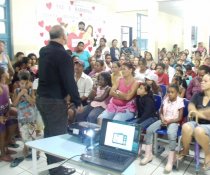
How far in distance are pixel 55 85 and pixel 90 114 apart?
131 centimetres

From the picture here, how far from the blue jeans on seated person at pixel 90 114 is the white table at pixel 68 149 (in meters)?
1.48

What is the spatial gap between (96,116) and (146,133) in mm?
779

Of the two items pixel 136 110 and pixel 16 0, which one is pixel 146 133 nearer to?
pixel 136 110

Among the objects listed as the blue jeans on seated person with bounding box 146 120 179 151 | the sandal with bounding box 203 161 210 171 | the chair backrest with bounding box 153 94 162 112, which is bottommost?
the sandal with bounding box 203 161 210 171

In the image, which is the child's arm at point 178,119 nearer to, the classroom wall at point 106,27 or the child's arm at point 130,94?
the child's arm at point 130,94

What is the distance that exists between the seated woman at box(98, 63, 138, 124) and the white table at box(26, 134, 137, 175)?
1.39 meters

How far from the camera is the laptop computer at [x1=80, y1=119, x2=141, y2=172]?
1.65 metres

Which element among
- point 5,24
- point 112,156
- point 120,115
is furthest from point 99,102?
point 5,24

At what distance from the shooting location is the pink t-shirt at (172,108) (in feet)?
10.5

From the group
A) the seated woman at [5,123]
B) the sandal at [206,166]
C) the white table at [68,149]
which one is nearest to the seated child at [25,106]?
the seated woman at [5,123]

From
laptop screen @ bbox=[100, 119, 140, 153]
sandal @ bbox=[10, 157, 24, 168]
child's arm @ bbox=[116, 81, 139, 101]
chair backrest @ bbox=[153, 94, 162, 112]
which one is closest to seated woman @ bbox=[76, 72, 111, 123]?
child's arm @ bbox=[116, 81, 139, 101]

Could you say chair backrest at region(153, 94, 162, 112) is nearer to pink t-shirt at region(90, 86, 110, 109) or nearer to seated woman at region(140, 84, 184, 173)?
seated woman at region(140, 84, 184, 173)

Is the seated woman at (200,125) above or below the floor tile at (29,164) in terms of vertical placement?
above

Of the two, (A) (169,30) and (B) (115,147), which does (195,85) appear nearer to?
(B) (115,147)
